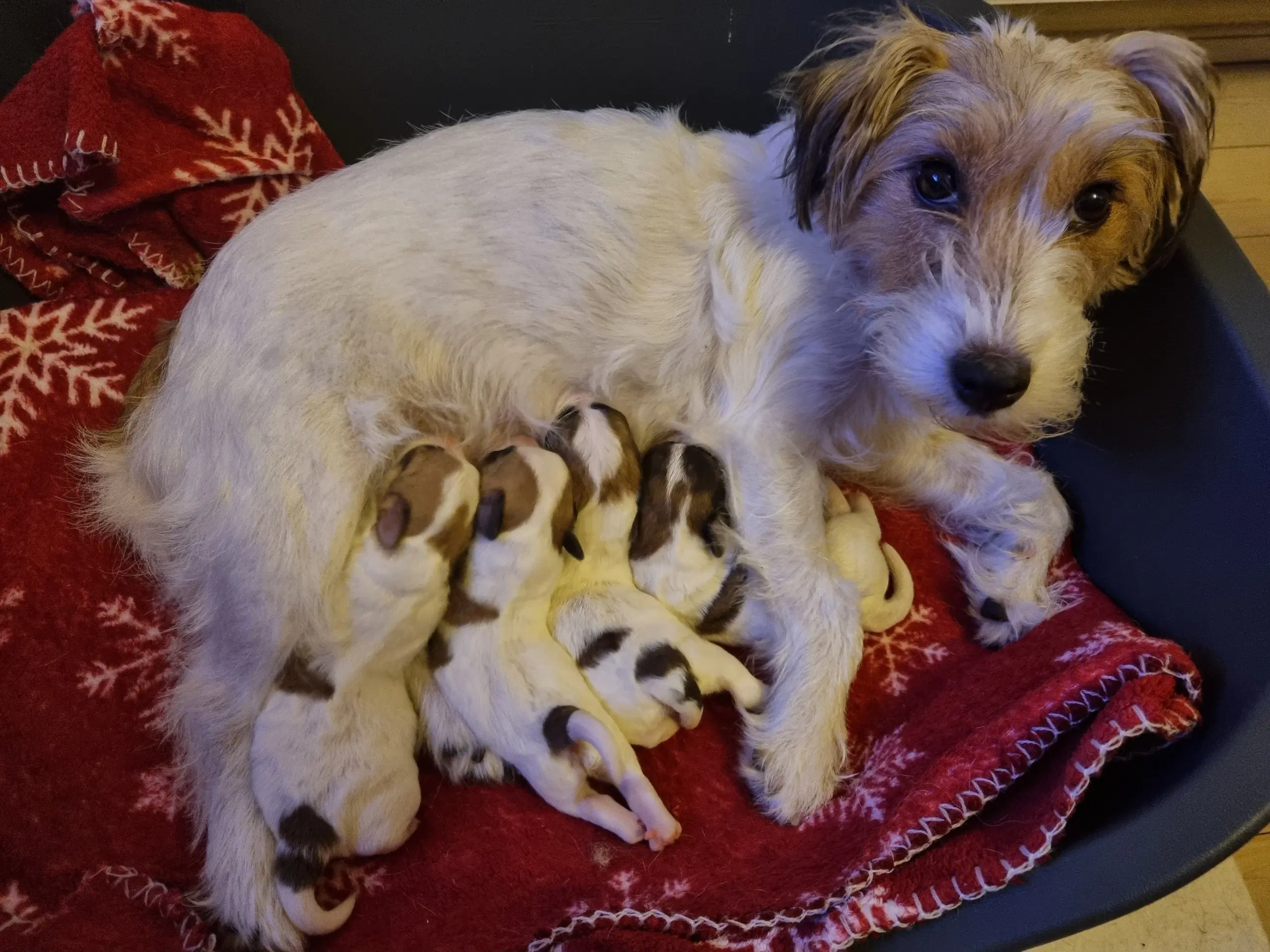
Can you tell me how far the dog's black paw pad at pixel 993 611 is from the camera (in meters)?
2.25

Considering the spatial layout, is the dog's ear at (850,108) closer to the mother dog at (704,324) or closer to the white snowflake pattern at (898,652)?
the mother dog at (704,324)

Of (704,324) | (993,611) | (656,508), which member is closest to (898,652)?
(993,611)

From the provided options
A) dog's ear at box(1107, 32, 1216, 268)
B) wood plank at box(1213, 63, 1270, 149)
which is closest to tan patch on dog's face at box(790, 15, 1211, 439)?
dog's ear at box(1107, 32, 1216, 268)

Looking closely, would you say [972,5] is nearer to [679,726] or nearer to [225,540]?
[679,726]

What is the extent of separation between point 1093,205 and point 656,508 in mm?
1095

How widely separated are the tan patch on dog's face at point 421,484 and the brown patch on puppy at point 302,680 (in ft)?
1.08

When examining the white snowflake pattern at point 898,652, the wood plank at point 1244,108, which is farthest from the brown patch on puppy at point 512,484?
the wood plank at point 1244,108

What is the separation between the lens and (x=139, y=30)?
7.79 ft

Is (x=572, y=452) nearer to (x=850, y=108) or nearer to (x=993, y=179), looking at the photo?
(x=850, y=108)

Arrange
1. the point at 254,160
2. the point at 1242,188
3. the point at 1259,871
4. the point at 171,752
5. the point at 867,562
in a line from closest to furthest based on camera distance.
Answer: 1. the point at 171,752
2. the point at 867,562
3. the point at 1259,871
4. the point at 254,160
5. the point at 1242,188

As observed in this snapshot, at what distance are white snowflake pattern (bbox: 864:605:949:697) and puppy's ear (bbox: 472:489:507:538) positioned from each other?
39.7 inches

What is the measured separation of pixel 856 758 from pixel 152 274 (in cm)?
239

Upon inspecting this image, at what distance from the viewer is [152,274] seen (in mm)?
2639

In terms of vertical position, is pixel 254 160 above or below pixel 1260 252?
above
